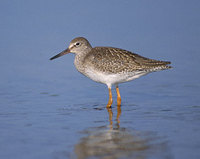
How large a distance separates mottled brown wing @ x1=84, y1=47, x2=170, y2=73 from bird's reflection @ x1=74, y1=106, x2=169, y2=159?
2837 millimetres

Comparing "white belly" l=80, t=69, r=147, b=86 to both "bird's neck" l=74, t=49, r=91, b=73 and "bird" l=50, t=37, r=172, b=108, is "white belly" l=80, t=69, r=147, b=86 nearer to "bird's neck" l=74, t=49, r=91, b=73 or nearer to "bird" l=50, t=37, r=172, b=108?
"bird" l=50, t=37, r=172, b=108

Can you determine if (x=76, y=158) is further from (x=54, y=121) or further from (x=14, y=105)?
(x=14, y=105)

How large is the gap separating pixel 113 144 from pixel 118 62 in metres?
4.31

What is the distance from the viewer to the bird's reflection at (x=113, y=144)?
269 inches

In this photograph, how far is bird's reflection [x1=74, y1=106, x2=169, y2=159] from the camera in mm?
6840

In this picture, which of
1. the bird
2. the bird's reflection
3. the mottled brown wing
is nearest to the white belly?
the bird

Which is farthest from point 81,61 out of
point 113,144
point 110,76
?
point 113,144

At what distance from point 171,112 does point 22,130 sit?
3.50 metres

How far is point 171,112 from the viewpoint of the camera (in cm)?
979

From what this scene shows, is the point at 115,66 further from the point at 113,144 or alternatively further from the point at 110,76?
the point at 113,144

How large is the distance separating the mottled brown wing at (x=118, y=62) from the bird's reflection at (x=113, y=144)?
2837mm

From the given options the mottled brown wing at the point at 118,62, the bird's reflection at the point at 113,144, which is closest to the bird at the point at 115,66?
the mottled brown wing at the point at 118,62

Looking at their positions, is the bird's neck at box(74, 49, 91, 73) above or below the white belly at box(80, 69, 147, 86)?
above

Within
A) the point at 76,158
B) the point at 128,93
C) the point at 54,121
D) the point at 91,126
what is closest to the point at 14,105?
the point at 54,121
